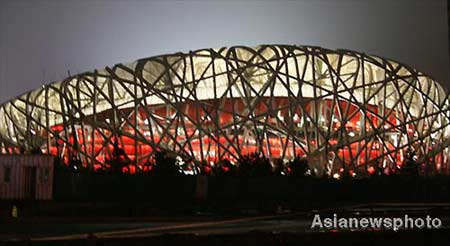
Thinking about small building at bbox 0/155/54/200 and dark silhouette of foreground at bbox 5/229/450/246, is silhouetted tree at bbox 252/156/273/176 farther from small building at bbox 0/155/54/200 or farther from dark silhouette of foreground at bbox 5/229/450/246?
dark silhouette of foreground at bbox 5/229/450/246

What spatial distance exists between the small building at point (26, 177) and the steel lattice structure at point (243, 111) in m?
15.9

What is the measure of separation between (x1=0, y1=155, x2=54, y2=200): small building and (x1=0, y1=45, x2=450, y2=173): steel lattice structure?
52.3 ft

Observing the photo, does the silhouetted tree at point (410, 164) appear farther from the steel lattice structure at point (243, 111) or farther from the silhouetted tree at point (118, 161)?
the silhouetted tree at point (118, 161)

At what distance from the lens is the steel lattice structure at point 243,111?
48.1 meters

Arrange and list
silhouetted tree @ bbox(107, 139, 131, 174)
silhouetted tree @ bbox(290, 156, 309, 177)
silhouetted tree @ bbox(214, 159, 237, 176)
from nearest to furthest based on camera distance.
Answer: silhouetted tree @ bbox(214, 159, 237, 176) < silhouetted tree @ bbox(107, 139, 131, 174) < silhouetted tree @ bbox(290, 156, 309, 177)

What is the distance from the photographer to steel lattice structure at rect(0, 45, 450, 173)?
48062 millimetres

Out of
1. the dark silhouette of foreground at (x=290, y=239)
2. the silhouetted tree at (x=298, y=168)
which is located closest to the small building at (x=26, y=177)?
the dark silhouette of foreground at (x=290, y=239)

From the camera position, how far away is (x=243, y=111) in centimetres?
4928

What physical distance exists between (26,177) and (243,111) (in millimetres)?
22867

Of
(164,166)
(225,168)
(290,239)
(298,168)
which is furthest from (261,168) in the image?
(290,239)

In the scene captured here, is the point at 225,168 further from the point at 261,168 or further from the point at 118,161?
the point at 118,161

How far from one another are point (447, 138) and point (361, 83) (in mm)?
8268

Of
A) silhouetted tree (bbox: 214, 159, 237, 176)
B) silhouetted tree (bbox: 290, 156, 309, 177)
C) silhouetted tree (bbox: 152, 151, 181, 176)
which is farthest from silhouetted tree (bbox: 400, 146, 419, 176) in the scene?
silhouetted tree (bbox: 152, 151, 181, 176)

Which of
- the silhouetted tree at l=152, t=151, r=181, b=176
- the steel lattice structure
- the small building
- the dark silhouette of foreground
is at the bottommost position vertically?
the dark silhouette of foreground
